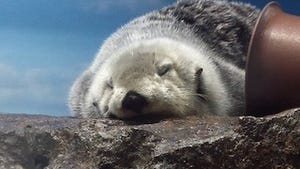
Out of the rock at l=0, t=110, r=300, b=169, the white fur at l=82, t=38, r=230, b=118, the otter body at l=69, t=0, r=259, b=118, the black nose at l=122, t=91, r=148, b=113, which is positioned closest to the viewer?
the rock at l=0, t=110, r=300, b=169

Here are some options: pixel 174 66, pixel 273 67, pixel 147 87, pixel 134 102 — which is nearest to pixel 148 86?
pixel 147 87

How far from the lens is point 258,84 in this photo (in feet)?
11.4

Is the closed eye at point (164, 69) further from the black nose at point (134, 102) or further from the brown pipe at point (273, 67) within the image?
the brown pipe at point (273, 67)

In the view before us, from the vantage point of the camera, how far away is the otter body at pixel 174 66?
344 cm

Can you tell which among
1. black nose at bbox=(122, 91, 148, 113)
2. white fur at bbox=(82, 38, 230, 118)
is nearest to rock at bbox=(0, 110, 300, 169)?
black nose at bbox=(122, 91, 148, 113)

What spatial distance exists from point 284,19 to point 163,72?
0.79 meters

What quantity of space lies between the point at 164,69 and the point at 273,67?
622 millimetres

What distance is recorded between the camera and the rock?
2.76 metres

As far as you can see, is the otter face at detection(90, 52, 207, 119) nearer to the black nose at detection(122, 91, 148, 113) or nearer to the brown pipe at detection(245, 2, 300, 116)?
the black nose at detection(122, 91, 148, 113)

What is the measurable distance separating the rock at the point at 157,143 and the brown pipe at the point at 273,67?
14.0 inches

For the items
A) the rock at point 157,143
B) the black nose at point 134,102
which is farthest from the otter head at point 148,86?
the rock at point 157,143

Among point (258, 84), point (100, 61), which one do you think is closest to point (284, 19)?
point (258, 84)

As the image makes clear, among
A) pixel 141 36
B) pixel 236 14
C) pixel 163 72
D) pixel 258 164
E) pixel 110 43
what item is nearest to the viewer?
pixel 258 164

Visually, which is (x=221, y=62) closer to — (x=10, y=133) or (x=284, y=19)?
(x=284, y=19)
